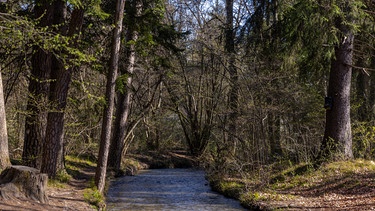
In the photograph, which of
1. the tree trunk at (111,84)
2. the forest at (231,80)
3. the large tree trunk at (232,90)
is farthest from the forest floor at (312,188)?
the tree trunk at (111,84)

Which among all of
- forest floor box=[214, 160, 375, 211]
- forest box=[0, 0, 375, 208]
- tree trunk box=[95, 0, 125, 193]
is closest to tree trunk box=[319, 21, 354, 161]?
forest box=[0, 0, 375, 208]

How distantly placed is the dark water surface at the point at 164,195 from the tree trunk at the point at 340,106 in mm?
3345

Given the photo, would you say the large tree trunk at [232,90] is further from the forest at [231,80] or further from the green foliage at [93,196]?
the green foliage at [93,196]

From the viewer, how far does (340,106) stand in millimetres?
13250

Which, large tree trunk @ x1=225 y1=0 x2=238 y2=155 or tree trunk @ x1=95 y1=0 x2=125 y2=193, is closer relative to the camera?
tree trunk @ x1=95 y1=0 x2=125 y2=193

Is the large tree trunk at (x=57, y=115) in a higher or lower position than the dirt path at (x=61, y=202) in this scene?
higher

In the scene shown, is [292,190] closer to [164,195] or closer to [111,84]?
[164,195]

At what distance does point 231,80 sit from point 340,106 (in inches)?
196

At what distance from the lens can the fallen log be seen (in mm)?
8102

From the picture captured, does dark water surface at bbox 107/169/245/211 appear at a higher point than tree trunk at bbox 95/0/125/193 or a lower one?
lower

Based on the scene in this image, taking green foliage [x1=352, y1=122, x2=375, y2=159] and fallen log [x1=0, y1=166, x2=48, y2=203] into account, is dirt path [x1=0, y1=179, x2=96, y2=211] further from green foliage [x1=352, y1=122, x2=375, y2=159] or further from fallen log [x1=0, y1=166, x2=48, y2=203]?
green foliage [x1=352, y1=122, x2=375, y2=159]

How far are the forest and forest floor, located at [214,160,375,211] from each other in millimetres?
111

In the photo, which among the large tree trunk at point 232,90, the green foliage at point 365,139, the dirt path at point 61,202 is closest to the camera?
the dirt path at point 61,202

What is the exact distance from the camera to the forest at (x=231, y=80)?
467 inches
